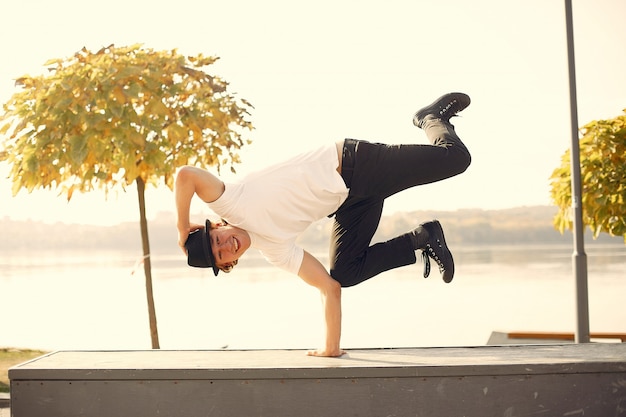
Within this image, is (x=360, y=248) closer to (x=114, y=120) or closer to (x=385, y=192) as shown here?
(x=385, y=192)

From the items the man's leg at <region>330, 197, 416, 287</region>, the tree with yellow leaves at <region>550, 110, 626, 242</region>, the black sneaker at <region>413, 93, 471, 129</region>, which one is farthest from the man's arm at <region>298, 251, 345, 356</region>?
the tree with yellow leaves at <region>550, 110, 626, 242</region>

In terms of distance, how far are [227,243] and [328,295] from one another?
2.54 ft

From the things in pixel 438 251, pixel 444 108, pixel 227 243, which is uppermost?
pixel 444 108

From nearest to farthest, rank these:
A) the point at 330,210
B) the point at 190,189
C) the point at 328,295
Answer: the point at 190,189
the point at 328,295
the point at 330,210

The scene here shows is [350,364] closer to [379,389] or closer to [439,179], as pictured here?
[379,389]

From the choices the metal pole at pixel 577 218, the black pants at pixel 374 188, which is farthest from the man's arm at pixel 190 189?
the metal pole at pixel 577 218

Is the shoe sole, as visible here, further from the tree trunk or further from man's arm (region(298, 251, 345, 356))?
the tree trunk

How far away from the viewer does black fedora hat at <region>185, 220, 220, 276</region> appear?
4496mm

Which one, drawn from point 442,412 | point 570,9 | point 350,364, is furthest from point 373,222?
point 570,9

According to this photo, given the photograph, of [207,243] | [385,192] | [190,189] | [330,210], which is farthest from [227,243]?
[385,192]

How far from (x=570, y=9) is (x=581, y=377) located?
6.43 meters

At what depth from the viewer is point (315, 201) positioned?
4.68 m

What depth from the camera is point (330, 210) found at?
481 cm

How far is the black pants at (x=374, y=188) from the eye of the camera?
4.74m
